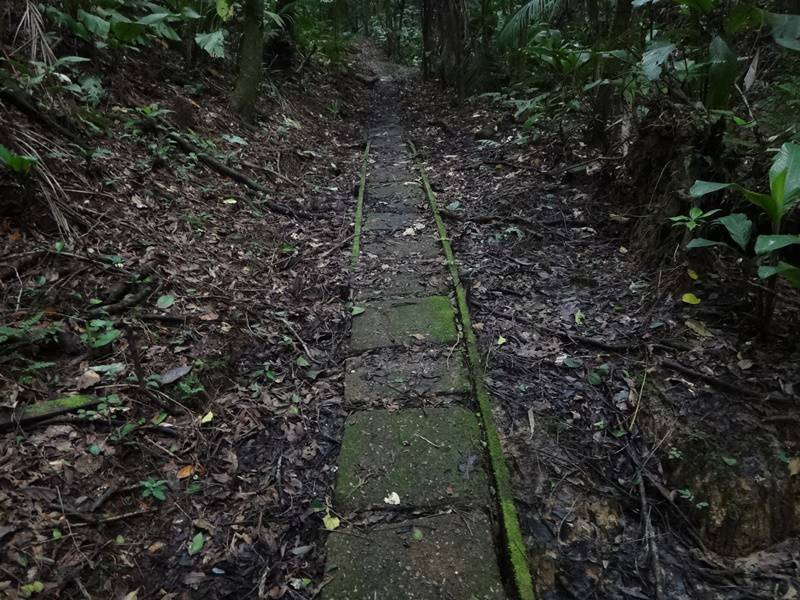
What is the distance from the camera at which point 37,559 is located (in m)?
2.03

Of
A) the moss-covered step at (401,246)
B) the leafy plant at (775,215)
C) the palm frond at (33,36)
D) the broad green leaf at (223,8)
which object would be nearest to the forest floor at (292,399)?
the moss-covered step at (401,246)

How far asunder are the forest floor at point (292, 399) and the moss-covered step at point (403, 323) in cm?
20

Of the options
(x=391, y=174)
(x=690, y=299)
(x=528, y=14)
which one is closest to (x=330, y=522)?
(x=690, y=299)

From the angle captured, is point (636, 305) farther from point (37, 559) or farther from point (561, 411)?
point (37, 559)

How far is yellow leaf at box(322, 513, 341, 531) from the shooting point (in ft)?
8.04

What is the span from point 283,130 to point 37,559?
722cm

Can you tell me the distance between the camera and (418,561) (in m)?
2.27

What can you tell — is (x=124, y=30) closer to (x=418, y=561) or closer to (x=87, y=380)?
(x=87, y=380)

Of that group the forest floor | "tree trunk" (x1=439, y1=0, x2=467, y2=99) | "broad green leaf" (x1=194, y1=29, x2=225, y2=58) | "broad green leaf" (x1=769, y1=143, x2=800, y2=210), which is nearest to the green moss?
the forest floor

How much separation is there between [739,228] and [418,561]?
2780 millimetres

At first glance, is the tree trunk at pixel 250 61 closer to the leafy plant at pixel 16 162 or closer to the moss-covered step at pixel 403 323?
the leafy plant at pixel 16 162

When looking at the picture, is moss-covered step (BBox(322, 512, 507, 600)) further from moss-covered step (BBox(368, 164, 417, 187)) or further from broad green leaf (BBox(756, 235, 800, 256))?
moss-covered step (BBox(368, 164, 417, 187))

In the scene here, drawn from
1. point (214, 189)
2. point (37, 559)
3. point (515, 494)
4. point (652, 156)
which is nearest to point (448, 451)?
point (515, 494)

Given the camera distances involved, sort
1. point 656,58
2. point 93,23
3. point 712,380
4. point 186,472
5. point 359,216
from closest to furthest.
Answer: point 186,472 → point 712,380 → point 656,58 → point 93,23 → point 359,216
